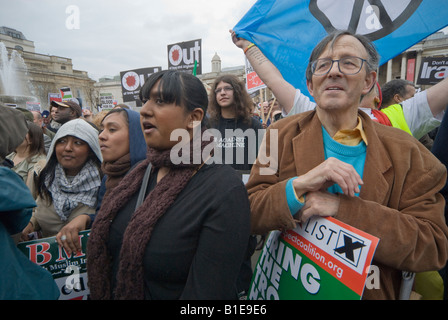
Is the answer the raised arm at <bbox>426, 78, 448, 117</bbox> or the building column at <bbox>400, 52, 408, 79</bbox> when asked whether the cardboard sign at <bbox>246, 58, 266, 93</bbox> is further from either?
the building column at <bbox>400, 52, 408, 79</bbox>

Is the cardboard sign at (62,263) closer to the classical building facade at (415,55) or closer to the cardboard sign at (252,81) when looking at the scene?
the cardboard sign at (252,81)

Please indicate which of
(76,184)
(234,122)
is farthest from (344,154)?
(234,122)

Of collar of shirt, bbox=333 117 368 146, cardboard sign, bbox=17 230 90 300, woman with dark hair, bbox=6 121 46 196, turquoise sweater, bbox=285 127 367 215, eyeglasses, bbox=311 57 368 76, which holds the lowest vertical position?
cardboard sign, bbox=17 230 90 300

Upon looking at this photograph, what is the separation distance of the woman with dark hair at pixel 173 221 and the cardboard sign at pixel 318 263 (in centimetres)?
26

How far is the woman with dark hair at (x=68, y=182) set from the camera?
2.18 meters

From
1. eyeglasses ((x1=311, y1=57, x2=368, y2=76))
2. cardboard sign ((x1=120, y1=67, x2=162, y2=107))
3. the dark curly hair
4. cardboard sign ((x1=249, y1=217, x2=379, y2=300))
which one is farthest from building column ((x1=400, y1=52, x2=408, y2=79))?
cardboard sign ((x1=249, y1=217, x2=379, y2=300))

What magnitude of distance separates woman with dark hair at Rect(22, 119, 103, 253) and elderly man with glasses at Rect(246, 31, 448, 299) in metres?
1.57

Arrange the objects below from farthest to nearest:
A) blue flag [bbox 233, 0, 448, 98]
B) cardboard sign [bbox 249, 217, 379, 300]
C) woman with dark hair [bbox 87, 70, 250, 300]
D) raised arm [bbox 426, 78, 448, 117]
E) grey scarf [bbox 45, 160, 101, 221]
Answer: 1. grey scarf [bbox 45, 160, 101, 221]
2. blue flag [bbox 233, 0, 448, 98]
3. raised arm [bbox 426, 78, 448, 117]
4. woman with dark hair [bbox 87, 70, 250, 300]
5. cardboard sign [bbox 249, 217, 379, 300]

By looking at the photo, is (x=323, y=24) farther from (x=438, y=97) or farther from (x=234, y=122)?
(x=234, y=122)

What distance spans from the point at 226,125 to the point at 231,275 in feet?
8.64

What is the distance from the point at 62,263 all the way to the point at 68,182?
0.74m

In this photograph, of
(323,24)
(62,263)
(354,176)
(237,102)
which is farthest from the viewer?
(237,102)

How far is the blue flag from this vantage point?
201 centimetres

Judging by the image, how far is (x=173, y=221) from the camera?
124 centimetres
